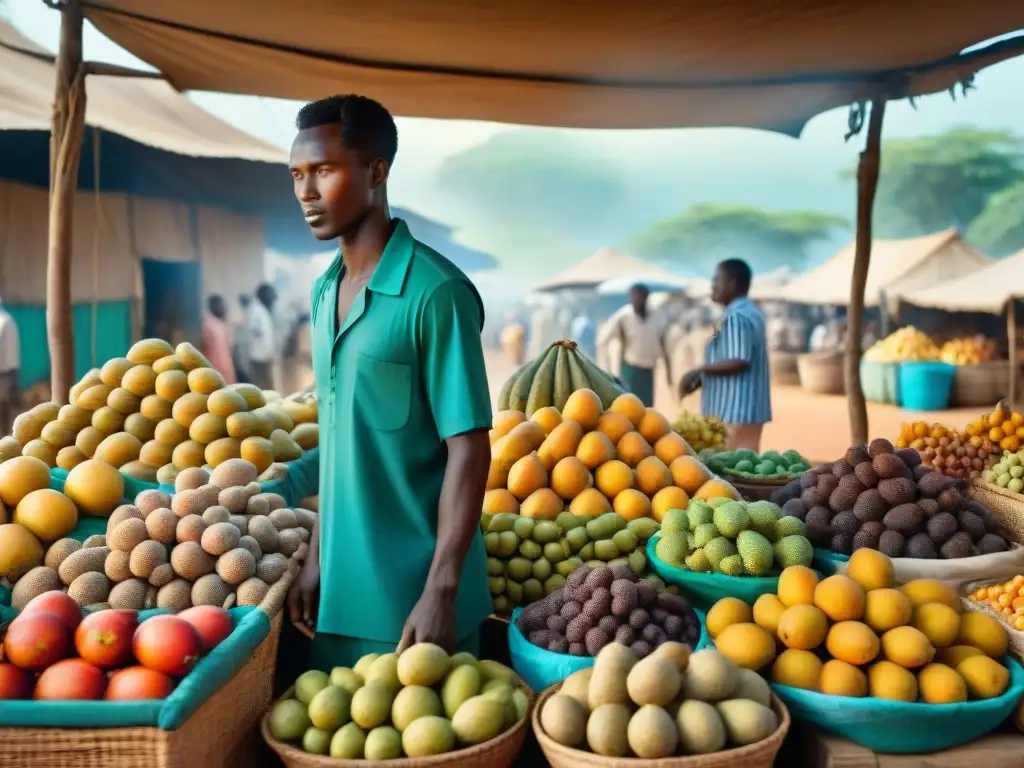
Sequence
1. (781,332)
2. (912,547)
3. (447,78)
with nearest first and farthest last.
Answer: (912,547) → (447,78) → (781,332)

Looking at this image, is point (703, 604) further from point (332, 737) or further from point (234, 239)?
point (234, 239)

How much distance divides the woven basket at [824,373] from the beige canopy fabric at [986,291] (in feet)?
7.39

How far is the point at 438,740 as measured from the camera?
1670 millimetres

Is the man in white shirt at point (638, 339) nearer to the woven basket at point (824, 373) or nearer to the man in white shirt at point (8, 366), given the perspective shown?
the man in white shirt at point (8, 366)

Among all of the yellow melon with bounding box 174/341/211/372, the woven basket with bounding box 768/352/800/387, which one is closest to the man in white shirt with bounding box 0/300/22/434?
the yellow melon with bounding box 174/341/211/372

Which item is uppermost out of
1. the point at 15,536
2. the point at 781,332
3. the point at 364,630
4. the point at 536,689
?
the point at 781,332

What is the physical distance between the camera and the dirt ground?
472 inches

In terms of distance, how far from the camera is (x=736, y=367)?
5.57m

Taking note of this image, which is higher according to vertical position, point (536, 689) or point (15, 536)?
point (15, 536)

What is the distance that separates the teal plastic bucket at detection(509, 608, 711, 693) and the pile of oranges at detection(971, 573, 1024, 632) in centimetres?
77

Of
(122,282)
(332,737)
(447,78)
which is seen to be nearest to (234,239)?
(122,282)

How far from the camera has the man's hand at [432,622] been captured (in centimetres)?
193

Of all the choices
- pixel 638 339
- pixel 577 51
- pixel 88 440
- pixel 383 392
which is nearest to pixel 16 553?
pixel 88 440

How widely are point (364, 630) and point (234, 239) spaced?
Answer: 38.7 ft
